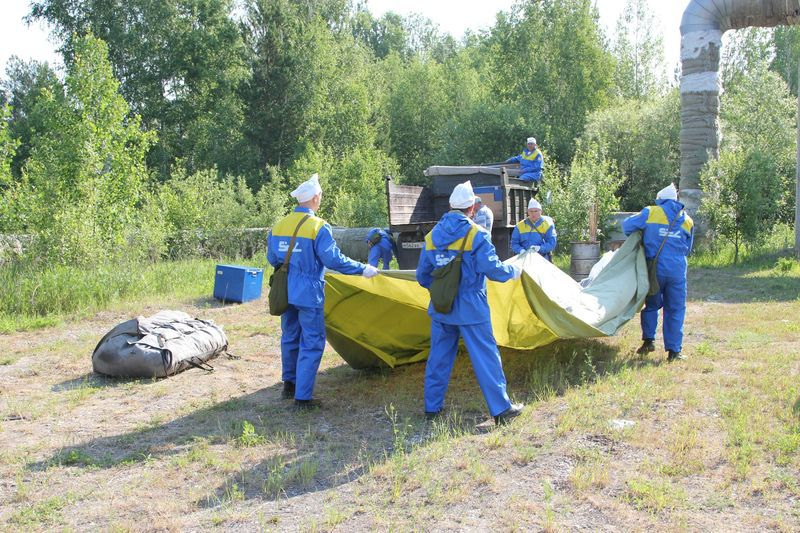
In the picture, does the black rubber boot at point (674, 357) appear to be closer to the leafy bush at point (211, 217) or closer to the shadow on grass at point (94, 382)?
the shadow on grass at point (94, 382)

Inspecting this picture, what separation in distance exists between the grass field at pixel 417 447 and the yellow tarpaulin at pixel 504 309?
37cm

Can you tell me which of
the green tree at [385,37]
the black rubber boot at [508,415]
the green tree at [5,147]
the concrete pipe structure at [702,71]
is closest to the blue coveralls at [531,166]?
the concrete pipe structure at [702,71]

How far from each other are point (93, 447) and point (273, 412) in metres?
1.46

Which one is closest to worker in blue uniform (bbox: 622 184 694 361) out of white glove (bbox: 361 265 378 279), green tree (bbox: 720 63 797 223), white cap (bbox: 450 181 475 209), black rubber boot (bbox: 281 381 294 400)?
white cap (bbox: 450 181 475 209)

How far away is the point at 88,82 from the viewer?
48.8 feet

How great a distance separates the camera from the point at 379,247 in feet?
32.8

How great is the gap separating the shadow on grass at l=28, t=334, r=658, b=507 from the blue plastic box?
14.9ft

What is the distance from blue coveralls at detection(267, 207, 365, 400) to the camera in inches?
238

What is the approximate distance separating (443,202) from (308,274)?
6983 mm

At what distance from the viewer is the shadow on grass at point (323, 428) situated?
15.7ft

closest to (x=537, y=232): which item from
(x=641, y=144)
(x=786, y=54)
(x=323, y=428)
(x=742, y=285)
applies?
(x=742, y=285)

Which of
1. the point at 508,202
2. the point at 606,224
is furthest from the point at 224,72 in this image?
the point at 508,202

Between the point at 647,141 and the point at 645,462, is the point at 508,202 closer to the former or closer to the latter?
the point at 645,462

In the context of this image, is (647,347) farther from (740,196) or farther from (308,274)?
(740,196)
